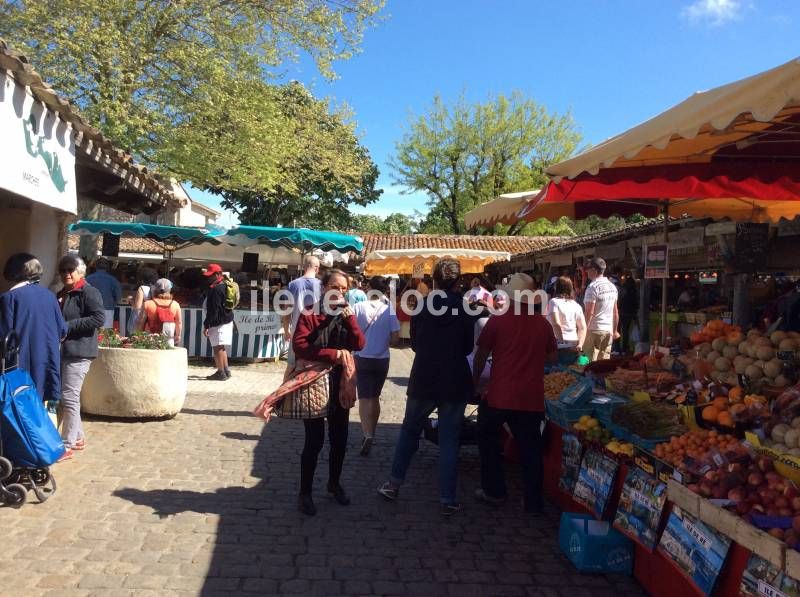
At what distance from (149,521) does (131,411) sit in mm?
2951

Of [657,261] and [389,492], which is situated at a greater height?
[657,261]

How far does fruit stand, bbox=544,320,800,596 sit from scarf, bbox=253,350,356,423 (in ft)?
5.37

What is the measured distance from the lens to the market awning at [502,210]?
6211mm

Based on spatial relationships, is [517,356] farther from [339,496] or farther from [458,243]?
[458,243]

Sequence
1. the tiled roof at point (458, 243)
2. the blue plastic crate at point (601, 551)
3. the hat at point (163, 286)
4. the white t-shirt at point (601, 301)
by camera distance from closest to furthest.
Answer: the blue plastic crate at point (601, 551) → the hat at point (163, 286) → the white t-shirt at point (601, 301) → the tiled roof at point (458, 243)

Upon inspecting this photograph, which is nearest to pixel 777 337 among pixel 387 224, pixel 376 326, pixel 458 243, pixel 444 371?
pixel 444 371

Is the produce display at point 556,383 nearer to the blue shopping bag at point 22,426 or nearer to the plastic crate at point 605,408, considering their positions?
A: the plastic crate at point 605,408

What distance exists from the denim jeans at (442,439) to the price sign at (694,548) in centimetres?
165

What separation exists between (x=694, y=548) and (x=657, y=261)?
4.43 metres

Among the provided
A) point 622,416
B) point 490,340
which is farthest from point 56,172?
point 622,416

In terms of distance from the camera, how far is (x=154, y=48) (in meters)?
15.1

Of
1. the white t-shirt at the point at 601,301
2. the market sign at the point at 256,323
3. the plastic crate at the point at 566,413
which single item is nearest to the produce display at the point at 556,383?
the plastic crate at the point at 566,413

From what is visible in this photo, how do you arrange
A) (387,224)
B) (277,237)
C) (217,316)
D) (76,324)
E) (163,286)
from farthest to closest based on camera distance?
1. (387,224)
2. (277,237)
3. (217,316)
4. (163,286)
5. (76,324)

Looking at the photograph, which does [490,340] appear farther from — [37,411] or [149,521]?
[37,411]
